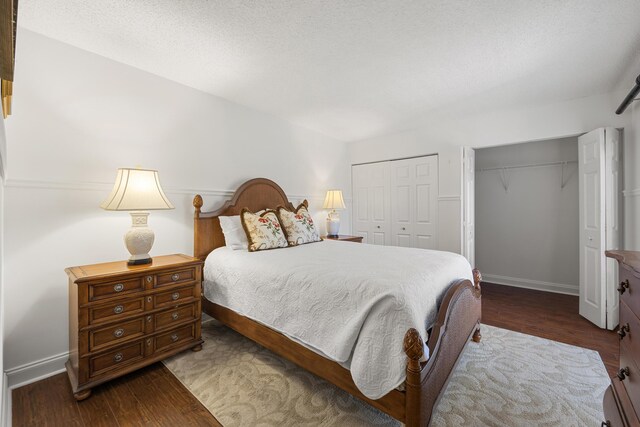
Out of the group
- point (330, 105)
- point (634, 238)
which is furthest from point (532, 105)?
point (330, 105)

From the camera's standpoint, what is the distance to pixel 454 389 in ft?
5.89

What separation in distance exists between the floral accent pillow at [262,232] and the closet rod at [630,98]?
124 inches

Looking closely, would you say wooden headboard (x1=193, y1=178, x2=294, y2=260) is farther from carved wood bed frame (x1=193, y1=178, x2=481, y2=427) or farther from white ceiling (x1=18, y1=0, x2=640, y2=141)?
white ceiling (x1=18, y1=0, x2=640, y2=141)

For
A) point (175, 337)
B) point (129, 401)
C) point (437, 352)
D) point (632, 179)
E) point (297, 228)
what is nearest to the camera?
point (437, 352)

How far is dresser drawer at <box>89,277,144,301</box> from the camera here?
1750 millimetres

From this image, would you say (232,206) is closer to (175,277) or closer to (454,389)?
(175,277)

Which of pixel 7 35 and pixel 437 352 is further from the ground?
pixel 7 35

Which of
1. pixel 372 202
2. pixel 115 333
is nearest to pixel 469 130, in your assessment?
pixel 372 202

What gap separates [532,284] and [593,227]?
1.58 m

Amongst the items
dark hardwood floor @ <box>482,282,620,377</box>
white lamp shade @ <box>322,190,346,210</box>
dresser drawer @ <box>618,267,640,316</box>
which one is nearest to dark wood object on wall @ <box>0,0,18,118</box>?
dresser drawer @ <box>618,267,640,316</box>

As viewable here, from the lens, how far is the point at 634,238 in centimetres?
258

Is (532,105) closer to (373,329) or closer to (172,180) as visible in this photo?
(373,329)

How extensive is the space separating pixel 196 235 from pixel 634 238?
414cm

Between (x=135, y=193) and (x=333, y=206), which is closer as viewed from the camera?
(x=135, y=193)
